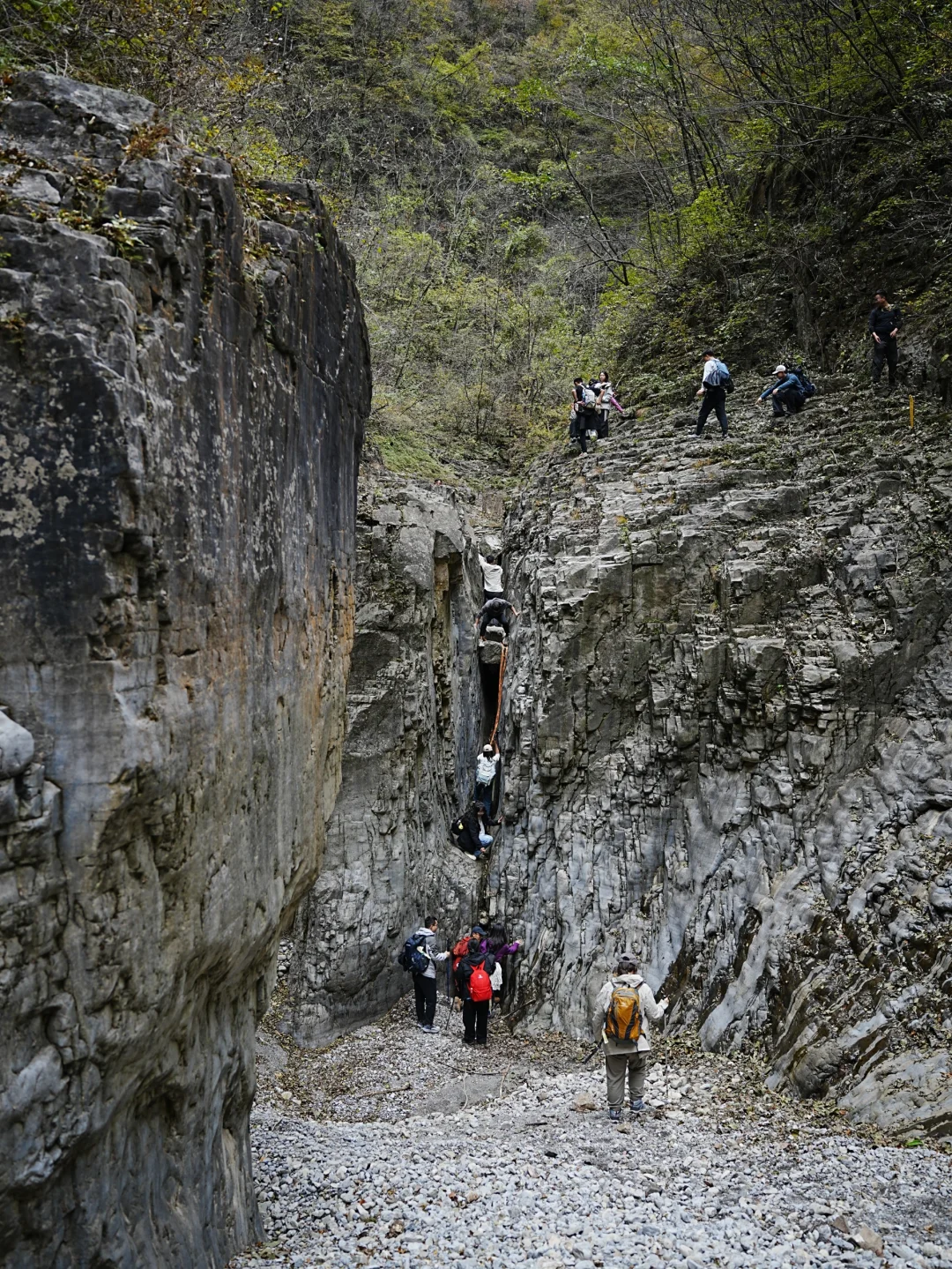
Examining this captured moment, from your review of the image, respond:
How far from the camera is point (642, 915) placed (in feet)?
44.5

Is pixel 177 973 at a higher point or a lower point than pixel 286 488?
lower

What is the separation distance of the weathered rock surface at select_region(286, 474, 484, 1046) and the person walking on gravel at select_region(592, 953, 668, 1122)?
21.0ft

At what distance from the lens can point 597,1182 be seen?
8148mm

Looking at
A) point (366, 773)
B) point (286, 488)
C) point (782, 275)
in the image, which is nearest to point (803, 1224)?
point (286, 488)

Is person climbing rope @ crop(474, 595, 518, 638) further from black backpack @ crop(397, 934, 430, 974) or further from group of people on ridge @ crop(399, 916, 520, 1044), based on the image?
black backpack @ crop(397, 934, 430, 974)

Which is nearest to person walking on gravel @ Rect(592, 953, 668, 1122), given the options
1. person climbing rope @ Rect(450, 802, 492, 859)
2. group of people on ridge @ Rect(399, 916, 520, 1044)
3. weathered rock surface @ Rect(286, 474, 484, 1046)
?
group of people on ridge @ Rect(399, 916, 520, 1044)

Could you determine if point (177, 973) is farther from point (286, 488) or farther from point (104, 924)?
point (286, 488)

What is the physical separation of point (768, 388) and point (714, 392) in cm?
138

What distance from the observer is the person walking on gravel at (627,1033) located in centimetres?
929

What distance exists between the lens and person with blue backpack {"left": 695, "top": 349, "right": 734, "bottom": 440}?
52.7 feet

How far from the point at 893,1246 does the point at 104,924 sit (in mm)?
6173

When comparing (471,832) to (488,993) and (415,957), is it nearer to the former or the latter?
(415,957)

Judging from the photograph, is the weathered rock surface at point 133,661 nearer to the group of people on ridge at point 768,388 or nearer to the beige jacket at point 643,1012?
the beige jacket at point 643,1012

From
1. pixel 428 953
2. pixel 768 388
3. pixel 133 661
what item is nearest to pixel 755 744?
pixel 428 953
